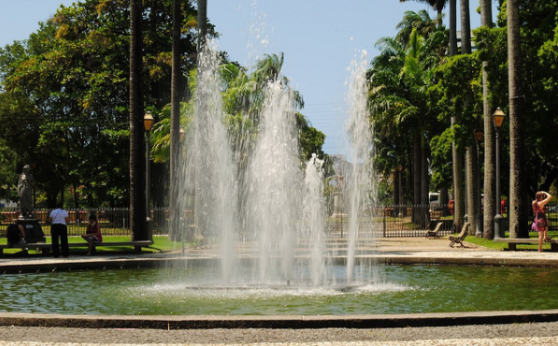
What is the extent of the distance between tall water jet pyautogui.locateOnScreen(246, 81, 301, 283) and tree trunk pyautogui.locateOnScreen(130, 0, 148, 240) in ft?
21.2

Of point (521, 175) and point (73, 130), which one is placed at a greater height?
point (73, 130)

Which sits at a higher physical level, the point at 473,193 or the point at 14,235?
the point at 473,193

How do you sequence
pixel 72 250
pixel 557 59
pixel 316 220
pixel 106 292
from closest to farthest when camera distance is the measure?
1. pixel 106 292
2. pixel 316 220
3. pixel 72 250
4. pixel 557 59

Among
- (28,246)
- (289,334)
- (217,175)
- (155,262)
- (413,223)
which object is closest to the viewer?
(289,334)

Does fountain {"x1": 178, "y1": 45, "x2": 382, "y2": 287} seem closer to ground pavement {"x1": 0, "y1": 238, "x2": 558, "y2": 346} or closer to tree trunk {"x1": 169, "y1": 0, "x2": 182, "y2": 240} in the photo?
ground pavement {"x1": 0, "y1": 238, "x2": 558, "y2": 346}

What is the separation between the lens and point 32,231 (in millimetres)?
23469

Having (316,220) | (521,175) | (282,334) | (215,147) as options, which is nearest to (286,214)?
(316,220)

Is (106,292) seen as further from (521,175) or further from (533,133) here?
(533,133)

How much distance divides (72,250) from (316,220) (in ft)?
29.6

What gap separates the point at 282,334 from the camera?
28.1 ft

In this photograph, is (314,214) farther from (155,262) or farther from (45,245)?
(45,245)

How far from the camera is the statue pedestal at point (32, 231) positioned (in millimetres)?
23266

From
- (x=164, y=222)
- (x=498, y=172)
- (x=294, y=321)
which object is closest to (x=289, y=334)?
(x=294, y=321)

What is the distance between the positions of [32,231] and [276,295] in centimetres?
1321
